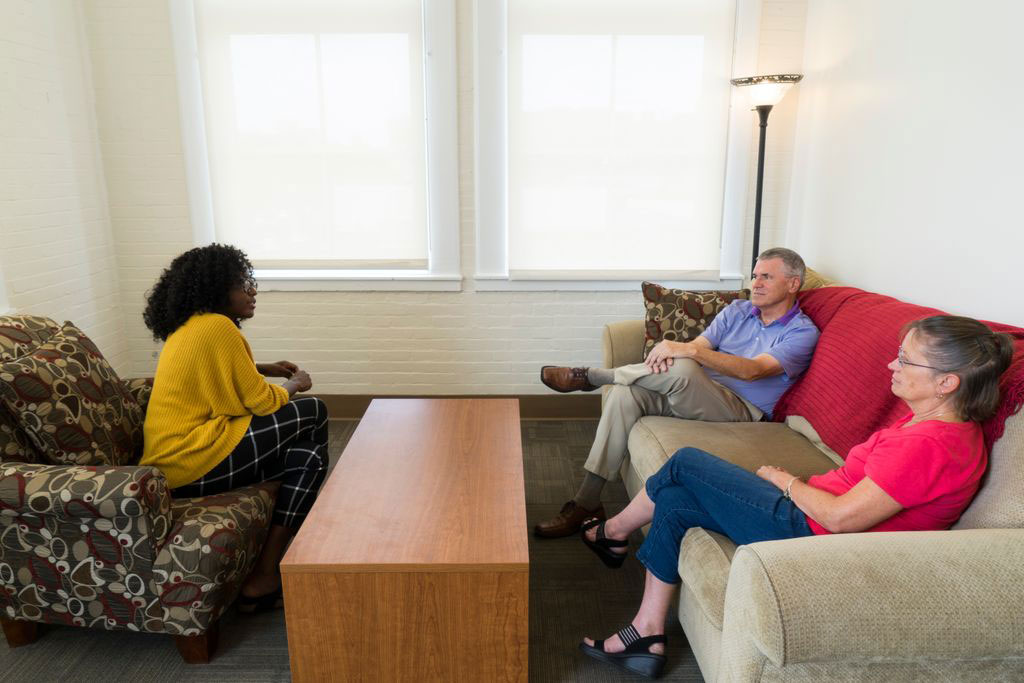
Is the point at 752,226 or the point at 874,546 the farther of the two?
the point at 752,226

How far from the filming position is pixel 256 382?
2301 mm

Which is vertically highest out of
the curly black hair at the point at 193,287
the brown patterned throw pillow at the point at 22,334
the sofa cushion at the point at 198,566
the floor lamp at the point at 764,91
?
the floor lamp at the point at 764,91

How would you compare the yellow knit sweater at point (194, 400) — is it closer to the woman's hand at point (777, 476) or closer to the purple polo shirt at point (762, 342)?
the woman's hand at point (777, 476)

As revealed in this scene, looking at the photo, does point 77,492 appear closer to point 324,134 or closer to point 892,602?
point 892,602

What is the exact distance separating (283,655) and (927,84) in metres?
2.94

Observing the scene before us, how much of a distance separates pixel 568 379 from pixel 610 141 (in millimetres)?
1441

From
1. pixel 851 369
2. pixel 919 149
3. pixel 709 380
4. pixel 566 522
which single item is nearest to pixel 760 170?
pixel 919 149

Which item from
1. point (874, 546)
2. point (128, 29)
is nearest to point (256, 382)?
point (874, 546)

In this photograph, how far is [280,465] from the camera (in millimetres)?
2393

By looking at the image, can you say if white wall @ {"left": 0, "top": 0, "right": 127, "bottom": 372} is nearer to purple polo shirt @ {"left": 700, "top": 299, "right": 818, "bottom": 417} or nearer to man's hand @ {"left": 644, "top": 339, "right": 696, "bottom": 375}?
man's hand @ {"left": 644, "top": 339, "right": 696, "bottom": 375}

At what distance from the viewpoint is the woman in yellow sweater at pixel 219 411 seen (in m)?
2.18

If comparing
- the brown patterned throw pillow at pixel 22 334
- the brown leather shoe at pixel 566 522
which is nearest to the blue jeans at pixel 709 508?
the brown leather shoe at pixel 566 522

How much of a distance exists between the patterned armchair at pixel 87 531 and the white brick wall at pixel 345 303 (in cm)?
170

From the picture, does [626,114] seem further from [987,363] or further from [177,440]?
[177,440]
